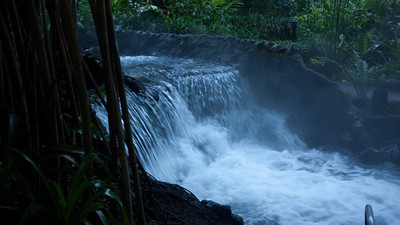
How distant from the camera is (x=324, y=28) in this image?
8.04 metres

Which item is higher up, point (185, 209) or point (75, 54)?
point (75, 54)

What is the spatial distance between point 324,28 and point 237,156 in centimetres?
390

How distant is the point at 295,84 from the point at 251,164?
7.25 feet

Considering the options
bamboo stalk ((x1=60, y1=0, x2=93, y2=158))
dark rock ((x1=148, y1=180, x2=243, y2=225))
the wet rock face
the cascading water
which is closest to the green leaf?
bamboo stalk ((x1=60, y1=0, x2=93, y2=158))

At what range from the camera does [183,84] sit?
5.75m

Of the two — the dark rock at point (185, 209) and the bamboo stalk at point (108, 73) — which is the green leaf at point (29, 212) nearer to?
the bamboo stalk at point (108, 73)

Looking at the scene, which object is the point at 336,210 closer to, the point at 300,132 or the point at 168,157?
the point at 168,157

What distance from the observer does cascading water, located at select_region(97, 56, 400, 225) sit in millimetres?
4215

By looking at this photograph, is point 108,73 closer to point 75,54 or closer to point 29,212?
point 75,54

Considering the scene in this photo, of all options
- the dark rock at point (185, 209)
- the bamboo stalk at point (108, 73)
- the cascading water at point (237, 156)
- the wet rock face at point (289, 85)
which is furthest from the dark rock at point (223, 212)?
the wet rock face at point (289, 85)

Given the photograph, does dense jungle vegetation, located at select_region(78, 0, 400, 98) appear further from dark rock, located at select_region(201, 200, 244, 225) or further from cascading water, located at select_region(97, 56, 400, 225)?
dark rock, located at select_region(201, 200, 244, 225)

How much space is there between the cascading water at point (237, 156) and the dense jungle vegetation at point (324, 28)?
1.65m

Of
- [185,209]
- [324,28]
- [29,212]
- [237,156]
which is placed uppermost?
[324,28]

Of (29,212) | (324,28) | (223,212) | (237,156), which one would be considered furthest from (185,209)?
(324,28)
